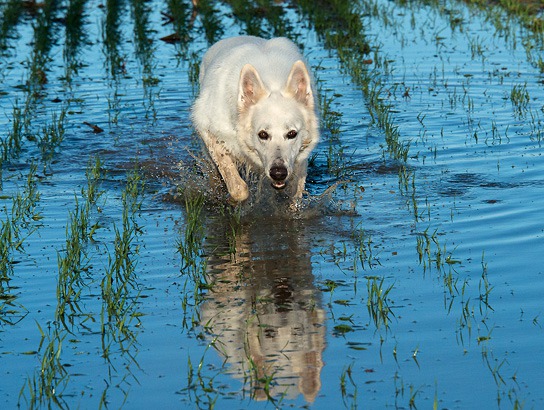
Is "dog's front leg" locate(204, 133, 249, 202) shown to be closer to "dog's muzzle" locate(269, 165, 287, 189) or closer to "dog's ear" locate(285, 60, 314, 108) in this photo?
"dog's ear" locate(285, 60, 314, 108)

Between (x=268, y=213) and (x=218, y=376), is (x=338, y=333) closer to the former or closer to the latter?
(x=218, y=376)

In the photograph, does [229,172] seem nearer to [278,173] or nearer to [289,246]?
[278,173]

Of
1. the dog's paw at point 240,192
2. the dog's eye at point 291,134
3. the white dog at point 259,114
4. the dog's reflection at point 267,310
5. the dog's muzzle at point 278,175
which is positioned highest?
the white dog at point 259,114

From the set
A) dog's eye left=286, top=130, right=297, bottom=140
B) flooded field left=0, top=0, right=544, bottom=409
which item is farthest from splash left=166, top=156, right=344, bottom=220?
dog's eye left=286, top=130, right=297, bottom=140

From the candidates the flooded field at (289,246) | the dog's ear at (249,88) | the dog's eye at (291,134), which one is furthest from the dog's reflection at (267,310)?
the dog's ear at (249,88)

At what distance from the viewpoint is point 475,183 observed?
797 centimetres

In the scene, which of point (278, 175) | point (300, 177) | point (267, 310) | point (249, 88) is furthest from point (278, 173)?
point (267, 310)

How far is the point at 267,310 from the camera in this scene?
17.5 feet

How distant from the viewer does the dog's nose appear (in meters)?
6.71

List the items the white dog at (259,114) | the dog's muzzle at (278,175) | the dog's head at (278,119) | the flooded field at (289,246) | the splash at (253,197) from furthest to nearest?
the splash at (253,197) → the white dog at (259,114) → the dog's head at (278,119) → the dog's muzzle at (278,175) → the flooded field at (289,246)

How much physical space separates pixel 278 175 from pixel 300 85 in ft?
2.58

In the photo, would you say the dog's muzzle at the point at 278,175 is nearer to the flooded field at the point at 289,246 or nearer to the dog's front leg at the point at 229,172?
the flooded field at the point at 289,246

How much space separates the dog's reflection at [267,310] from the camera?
4.45 meters

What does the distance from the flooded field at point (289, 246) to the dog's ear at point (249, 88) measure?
84 cm
